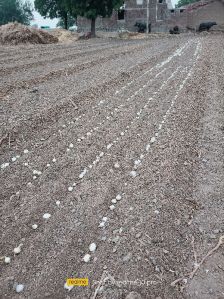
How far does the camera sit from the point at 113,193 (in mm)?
3289

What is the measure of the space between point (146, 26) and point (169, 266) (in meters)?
41.1

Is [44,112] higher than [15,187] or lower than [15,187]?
higher

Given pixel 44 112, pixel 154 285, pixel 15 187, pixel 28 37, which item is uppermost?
pixel 28 37

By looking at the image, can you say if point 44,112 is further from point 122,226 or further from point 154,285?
point 154,285

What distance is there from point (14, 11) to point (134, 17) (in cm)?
2662

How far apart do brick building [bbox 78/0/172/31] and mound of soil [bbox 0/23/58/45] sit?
18.2 m

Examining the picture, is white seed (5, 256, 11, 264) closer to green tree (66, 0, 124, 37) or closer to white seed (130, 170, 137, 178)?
white seed (130, 170, 137, 178)

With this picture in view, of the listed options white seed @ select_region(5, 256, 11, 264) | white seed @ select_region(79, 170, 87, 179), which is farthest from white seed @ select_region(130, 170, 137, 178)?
white seed @ select_region(5, 256, 11, 264)

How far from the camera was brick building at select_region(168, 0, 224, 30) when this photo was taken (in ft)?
133

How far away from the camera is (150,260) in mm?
2443

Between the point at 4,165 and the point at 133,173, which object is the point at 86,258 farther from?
the point at 4,165

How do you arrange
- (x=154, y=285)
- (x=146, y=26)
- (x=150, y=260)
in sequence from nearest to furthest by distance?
(x=154, y=285) < (x=150, y=260) < (x=146, y=26)

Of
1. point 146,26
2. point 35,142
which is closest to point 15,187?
point 35,142

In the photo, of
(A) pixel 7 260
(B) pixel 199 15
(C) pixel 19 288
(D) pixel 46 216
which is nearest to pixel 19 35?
(D) pixel 46 216
